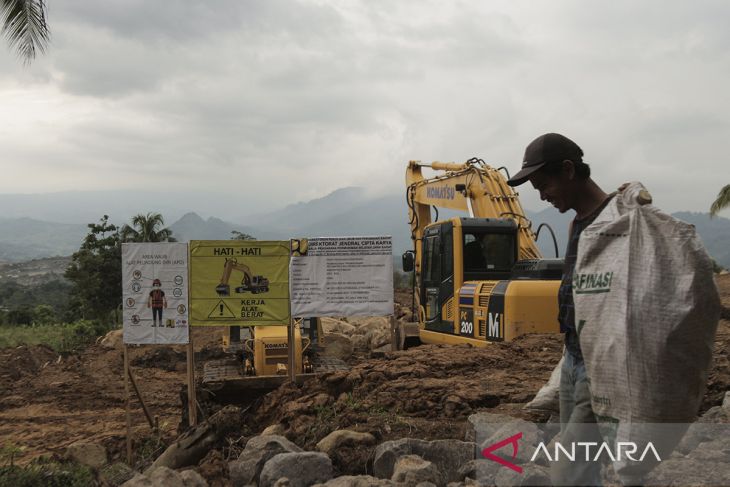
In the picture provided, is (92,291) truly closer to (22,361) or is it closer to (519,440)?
(22,361)

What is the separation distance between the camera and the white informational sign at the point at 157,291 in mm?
7941

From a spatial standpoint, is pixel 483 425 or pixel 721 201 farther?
pixel 721 201

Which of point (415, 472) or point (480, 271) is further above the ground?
point (480, 271)

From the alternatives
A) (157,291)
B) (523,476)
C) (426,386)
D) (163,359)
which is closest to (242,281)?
(157,291)

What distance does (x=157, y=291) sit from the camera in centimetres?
798

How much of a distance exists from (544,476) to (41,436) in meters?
8.59

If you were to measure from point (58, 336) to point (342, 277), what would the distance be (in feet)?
56.8

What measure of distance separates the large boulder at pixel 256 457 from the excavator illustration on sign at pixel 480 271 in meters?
4.72

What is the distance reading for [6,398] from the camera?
543 inches

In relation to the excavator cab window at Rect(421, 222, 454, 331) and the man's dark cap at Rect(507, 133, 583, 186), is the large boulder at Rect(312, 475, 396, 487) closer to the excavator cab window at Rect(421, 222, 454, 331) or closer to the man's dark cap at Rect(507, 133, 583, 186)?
the man's dark cap at Rect(507, 133, 583, 186)

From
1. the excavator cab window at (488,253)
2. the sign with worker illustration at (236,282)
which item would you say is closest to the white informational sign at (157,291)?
the sign with worker illustration at (236,282)

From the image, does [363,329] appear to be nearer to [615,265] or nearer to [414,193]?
[414,193]

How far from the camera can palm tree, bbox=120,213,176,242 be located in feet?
121

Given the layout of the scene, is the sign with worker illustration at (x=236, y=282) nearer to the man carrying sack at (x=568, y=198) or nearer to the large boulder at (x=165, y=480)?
the large boulder at (x=165, y=480)
